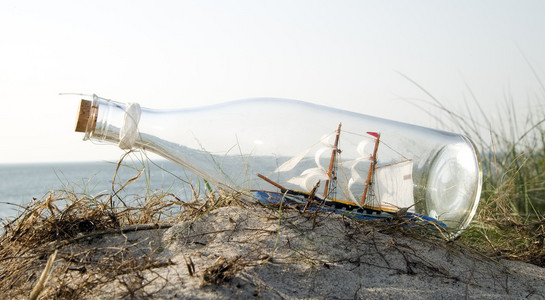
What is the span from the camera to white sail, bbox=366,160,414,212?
192 cm

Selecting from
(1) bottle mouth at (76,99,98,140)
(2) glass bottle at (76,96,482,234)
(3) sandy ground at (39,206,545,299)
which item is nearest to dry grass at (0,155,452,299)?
(3) sandy ground at (39,206,545,299)

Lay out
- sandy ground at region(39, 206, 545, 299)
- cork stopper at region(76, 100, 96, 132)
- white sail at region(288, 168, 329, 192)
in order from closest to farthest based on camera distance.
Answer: sandy ground at region(39, 206, 545, 299), cork stopper at region(76, 100, 96, 132), white sail at region(288, 168, 329, 192)

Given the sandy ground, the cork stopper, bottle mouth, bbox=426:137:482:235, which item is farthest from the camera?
bottle mouth, bbox=426:137:482:235

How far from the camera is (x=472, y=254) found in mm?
1759

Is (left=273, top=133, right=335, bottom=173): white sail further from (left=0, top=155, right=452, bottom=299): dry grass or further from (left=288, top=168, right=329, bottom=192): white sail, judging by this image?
(left=0, top=155, right=452, bottom=299): dry grass

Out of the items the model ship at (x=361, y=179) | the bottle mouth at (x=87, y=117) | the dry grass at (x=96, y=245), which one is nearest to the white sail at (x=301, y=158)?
the model ship at (x=361, y=179)

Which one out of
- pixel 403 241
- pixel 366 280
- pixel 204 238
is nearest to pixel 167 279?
pixel 204 238

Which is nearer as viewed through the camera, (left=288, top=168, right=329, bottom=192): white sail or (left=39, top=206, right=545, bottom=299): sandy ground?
(left=39, top=206, right=545, bottom=299): sandy ground

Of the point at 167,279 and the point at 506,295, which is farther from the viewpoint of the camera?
the point at 506,295

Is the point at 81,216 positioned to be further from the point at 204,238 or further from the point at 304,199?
the point at 304,199

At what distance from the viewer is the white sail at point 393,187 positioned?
6.30 feet

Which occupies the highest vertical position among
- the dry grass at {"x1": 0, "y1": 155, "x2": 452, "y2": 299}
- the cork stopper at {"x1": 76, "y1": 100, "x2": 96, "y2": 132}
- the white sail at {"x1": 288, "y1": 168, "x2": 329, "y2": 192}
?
the cork stopper at {"x1": 76, "y1": 100, "x2": 96, "y2": 132}

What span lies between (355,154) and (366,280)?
0.65 m

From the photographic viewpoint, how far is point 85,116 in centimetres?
170
